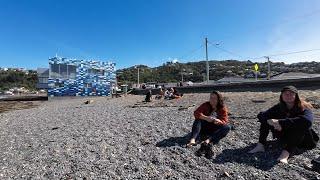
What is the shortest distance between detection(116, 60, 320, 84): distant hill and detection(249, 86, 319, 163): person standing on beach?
292ft

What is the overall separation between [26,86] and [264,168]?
109 metres

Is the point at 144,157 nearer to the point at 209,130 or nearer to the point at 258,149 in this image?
the point at 209,130

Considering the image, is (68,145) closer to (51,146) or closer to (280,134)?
(51,146)

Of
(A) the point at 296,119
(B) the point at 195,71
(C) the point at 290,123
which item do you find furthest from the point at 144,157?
(B) the point at 195,71

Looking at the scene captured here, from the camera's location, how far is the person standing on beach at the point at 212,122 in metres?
7.77

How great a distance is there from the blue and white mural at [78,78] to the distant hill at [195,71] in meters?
43.0

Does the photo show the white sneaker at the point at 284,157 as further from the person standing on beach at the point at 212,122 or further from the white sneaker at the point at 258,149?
the person standing on beach at the point at 212,122

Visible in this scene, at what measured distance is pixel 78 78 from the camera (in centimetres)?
5038

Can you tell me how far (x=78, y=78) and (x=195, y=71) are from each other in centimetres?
6537

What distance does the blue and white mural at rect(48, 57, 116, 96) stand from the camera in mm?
48719

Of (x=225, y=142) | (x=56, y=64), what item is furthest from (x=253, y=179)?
(x=56, y=64)

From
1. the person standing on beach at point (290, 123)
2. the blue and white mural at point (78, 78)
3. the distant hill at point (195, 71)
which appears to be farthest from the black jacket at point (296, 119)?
the distant hill at point (195, 71)

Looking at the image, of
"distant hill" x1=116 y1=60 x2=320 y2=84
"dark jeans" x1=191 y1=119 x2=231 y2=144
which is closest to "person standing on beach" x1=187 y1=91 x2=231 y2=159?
"dark jeans" x1=191 y1=119 x2=231 y2=144

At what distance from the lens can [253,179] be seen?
5805mm
